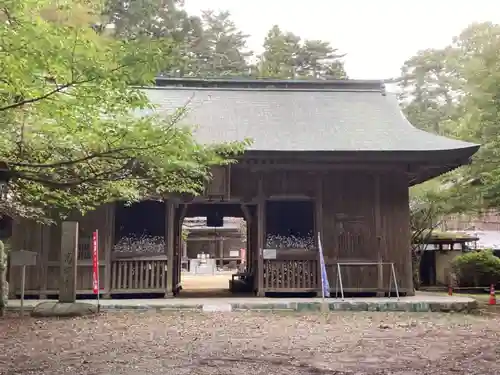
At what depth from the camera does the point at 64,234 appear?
8789 millimetres

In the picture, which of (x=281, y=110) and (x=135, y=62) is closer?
(x=135, y=62)

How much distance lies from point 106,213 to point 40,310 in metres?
2.47

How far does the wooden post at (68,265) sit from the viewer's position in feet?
28.2

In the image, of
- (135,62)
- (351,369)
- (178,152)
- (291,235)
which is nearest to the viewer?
(135,62)

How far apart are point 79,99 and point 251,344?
3.61 meters

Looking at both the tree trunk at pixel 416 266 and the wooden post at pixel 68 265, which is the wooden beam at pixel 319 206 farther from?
the tree trunk at pixel 416 266

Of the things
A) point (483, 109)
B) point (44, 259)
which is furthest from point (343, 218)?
point (44, 259)

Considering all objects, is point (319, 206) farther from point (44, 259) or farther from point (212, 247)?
point (212, 247)

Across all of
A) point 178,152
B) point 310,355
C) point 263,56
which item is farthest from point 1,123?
point 263,56

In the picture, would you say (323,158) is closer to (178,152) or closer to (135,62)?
(178,152)

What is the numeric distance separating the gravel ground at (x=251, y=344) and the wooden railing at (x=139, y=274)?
152cm

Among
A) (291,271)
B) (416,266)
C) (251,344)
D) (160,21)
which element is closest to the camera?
(251,344)

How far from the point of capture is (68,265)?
871cm

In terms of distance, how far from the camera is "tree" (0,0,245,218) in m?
3.46
